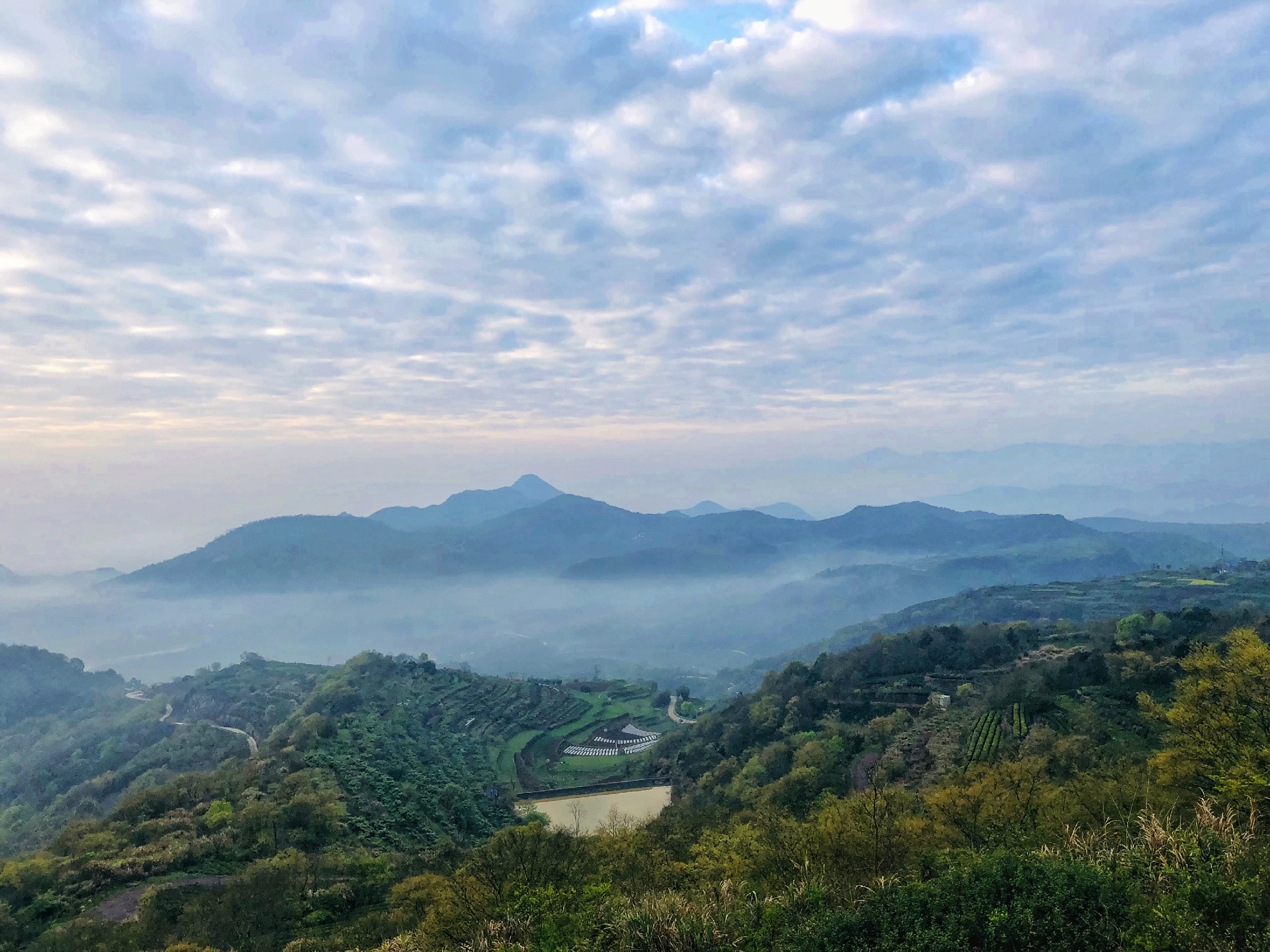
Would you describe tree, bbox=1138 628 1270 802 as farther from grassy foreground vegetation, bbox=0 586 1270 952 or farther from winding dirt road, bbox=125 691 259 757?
winding dirt road, bbox=125 691 259 757

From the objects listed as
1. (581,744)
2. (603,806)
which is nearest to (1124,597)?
(581,744)

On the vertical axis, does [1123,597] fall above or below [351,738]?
Answer: below

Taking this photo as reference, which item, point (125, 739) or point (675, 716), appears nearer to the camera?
point (125, 739)

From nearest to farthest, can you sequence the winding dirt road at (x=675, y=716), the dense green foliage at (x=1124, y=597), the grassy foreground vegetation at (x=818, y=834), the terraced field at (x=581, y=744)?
1. the grassy foreground vegetation at (x=818, y=834)
2. the terraced field at (x=581, y=744)
3. the winding dirt road at (x=675, y=716)
4. the dense green foliage at (x=1124, y=597)

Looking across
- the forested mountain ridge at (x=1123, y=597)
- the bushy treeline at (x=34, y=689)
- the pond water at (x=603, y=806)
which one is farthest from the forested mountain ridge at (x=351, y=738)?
the forested mountain ridge at (x=1123, y=597)

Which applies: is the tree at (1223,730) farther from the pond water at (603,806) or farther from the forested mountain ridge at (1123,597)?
the forested mountain ridge at (1123,597)

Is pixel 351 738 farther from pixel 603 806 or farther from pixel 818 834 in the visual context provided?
pixel 818 834

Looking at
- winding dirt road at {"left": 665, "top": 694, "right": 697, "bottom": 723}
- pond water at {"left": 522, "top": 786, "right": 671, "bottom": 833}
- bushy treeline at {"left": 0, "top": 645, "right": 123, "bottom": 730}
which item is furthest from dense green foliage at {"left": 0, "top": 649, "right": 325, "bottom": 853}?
winding dirt road at {"left": 665, "top": 694, "right": 697, "bottom": 723}

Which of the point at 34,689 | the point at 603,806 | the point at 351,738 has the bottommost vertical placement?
the point at 34,689
